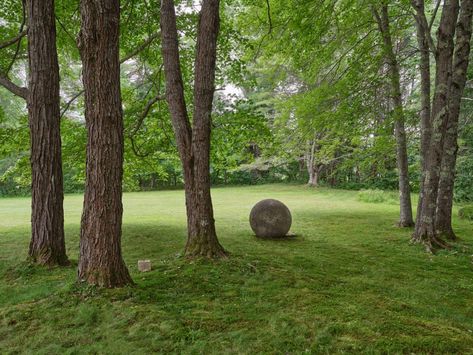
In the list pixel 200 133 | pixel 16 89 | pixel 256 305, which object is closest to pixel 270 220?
pixel 200 133

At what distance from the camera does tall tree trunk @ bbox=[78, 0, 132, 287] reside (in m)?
4.60

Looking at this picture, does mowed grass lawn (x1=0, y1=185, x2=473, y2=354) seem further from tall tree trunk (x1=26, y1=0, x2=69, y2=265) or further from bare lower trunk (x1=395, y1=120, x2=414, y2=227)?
bare lower trunk (x1=395, y1=120, x2=414, y2=227)

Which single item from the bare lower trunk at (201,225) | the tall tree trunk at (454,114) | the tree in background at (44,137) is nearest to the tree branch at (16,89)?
the tree in background at (44,137)

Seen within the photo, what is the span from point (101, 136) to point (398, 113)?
26.5ft

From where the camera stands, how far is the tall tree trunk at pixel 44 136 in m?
6.50

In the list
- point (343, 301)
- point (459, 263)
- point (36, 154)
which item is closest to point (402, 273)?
point (459, 263)

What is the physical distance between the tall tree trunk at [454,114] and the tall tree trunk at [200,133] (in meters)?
5.67

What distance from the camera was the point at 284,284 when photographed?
5.59 m

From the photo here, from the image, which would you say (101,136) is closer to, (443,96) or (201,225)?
(201,225)

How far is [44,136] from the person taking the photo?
6590 mm

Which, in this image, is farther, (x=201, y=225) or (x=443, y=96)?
(x=443, y=96)

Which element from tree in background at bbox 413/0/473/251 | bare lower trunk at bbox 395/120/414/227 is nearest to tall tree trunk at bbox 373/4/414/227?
bare lower trunk at bbox 395/120/414/227

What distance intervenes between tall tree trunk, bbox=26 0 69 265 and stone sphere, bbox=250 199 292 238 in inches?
206

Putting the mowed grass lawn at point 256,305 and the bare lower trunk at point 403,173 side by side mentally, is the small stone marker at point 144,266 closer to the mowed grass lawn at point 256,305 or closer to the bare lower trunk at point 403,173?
the mowed grass lawn at point 256,305
